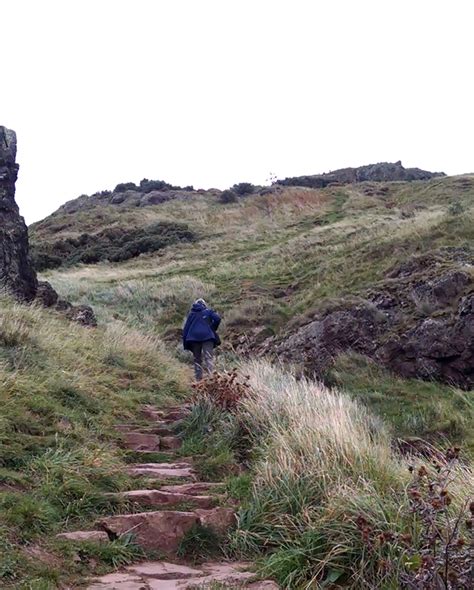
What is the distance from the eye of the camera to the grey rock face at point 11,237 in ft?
41.1

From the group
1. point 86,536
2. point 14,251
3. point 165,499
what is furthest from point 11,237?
point 86,536

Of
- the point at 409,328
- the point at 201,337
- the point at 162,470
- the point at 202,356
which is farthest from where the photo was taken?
the point at 409,328

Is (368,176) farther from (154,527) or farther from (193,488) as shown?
(154,527)

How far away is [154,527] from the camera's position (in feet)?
15.2

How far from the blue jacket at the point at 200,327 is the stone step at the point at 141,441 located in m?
3.96

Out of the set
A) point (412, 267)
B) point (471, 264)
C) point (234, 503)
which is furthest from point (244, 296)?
point (234, 503)

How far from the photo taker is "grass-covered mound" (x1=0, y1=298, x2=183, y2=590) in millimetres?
4043

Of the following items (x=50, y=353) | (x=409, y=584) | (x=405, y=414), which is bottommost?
(x=405, y=414)

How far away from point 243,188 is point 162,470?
57432 mm

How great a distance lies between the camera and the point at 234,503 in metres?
5.14

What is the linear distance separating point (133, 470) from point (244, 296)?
48.3ft

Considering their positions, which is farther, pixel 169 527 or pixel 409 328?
pixel 409 328

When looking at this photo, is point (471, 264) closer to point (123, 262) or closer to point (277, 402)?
point (277, 402)

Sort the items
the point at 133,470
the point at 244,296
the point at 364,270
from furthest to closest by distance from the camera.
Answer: the point at 244,296 → the point at 364,270 → the point at 133,470
